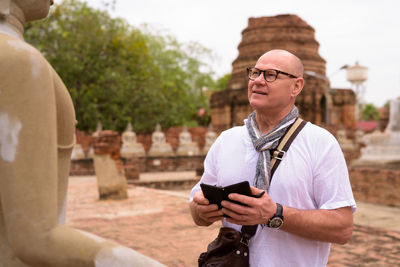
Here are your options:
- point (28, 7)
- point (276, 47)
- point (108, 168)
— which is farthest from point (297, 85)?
point (276, 47)

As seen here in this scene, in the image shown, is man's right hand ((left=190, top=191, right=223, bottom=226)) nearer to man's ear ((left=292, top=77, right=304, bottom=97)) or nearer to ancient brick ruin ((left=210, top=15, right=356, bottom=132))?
man's ear ((left=292, top=77, right=304, bottom=97))

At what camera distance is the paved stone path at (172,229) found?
471 cm

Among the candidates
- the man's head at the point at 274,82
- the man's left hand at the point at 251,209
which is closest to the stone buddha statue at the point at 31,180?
the man's left hand at the point at 251,209

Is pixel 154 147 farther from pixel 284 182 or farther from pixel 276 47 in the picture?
pixel 284 182

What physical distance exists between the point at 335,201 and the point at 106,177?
A: 8.36m

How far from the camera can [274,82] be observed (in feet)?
5.59

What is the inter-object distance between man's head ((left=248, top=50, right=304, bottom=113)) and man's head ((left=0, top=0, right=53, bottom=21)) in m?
0.90

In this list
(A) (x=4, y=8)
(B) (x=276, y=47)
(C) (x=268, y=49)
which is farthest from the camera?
(B) (x=276, y=47)

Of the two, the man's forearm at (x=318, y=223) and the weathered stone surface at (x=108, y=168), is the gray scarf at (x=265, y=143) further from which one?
the weathered stone surface at (x=108, y=168)

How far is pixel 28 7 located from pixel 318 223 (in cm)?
136

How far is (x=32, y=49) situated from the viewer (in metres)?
1.27

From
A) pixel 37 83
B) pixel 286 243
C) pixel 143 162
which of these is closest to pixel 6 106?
pixel 37 83

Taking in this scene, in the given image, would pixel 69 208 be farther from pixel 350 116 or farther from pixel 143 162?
pixel 350 116

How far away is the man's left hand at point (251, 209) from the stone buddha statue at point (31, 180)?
0.40 meters
